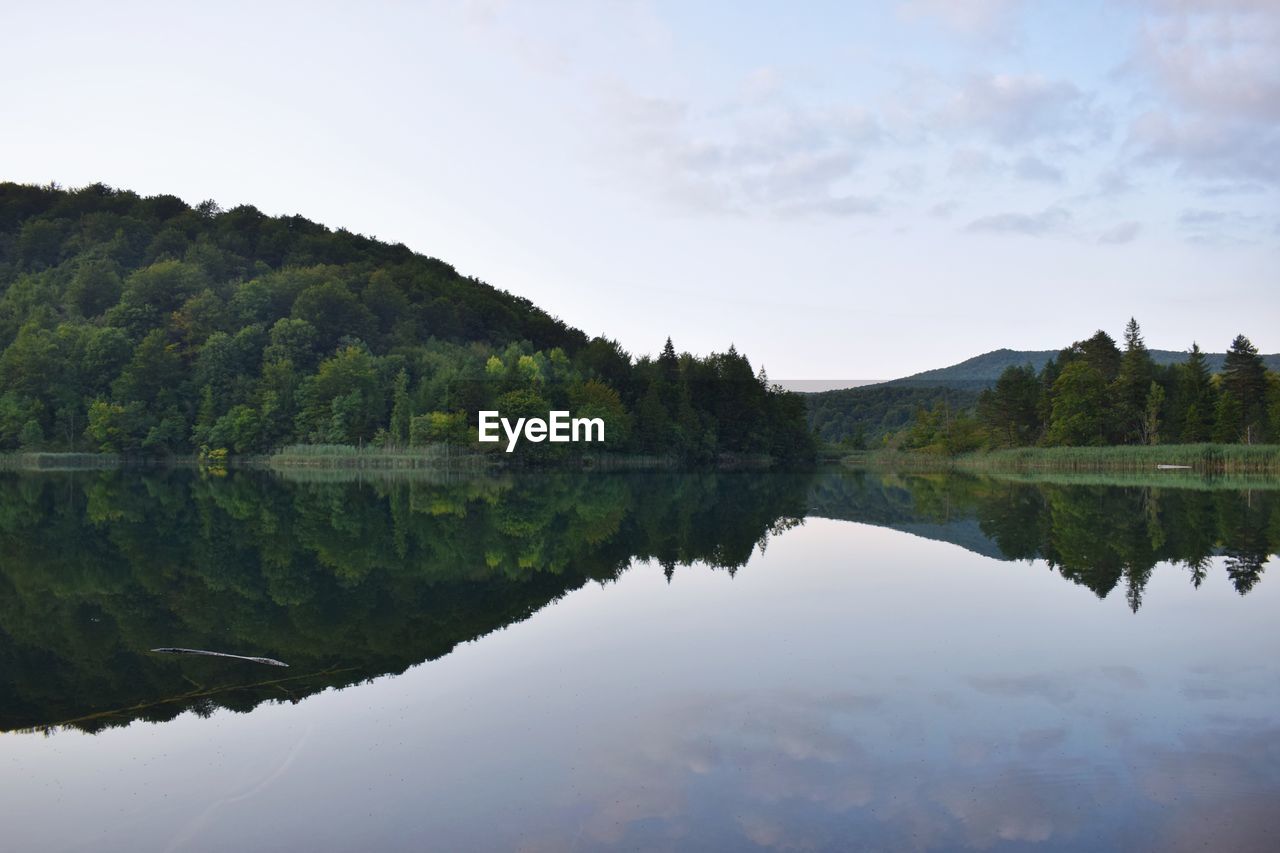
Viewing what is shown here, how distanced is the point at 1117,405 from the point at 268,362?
245ft

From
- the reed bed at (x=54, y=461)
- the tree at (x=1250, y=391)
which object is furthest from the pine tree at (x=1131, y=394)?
the reed bed at (x=54, y=461)

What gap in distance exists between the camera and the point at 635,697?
8.05 meters

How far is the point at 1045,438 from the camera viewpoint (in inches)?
3292

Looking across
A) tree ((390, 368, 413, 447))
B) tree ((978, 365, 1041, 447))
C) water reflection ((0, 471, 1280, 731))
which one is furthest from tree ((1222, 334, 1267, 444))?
tree ((390, 368, 413, 447))

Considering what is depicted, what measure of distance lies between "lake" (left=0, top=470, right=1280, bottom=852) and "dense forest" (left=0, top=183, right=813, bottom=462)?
54070mm

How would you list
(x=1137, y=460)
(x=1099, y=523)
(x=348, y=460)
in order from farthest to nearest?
(x=348, y=460)
(x=1137, y=460)
(x=1099, y=523)

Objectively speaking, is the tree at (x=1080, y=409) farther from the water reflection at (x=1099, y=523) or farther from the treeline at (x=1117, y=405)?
the water reflection at (x=1099, y=523)

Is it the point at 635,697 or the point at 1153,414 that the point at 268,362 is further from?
the point at 635,697

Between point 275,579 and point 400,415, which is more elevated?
point 400,415

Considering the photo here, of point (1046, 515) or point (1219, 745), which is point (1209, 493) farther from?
point (1219, 745)

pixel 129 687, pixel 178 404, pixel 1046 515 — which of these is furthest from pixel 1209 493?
pixel 178 404

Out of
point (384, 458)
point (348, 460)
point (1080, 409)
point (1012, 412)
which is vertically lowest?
point (348, 460)

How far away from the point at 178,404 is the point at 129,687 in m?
82.3

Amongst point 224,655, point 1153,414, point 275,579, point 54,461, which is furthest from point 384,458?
point 1153,414
